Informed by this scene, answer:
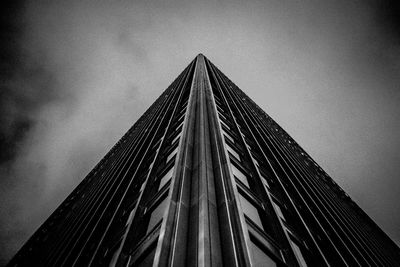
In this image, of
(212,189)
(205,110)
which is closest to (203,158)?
(212,189)

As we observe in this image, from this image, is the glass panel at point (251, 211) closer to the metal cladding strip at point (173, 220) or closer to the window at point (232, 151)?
the metal cladding strip at point (173, 220)

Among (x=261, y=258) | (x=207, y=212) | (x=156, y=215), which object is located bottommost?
(x=261, y=258)

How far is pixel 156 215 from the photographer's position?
9.83 metres

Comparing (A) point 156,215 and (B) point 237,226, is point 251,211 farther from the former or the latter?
(A) point 156,215

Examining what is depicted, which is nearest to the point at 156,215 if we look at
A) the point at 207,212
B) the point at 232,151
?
the point at 207,212

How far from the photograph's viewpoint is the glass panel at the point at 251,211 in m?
9.73

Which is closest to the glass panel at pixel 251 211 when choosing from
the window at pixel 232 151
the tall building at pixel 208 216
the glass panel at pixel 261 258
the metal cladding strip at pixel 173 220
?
the tall building at pixel 208 216

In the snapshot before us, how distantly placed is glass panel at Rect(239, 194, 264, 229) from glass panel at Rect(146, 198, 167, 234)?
3051mm

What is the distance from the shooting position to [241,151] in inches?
667

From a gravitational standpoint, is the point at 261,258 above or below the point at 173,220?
below

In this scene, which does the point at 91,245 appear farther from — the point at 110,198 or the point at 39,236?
the point at 39,236

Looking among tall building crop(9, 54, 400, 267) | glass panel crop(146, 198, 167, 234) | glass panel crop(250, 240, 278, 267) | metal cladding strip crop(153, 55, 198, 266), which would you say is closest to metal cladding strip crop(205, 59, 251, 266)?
tall building crop(9, 54, 400, 267)

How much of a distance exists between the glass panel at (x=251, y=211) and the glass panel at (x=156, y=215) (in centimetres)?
305

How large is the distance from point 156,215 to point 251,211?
3.78 metres
